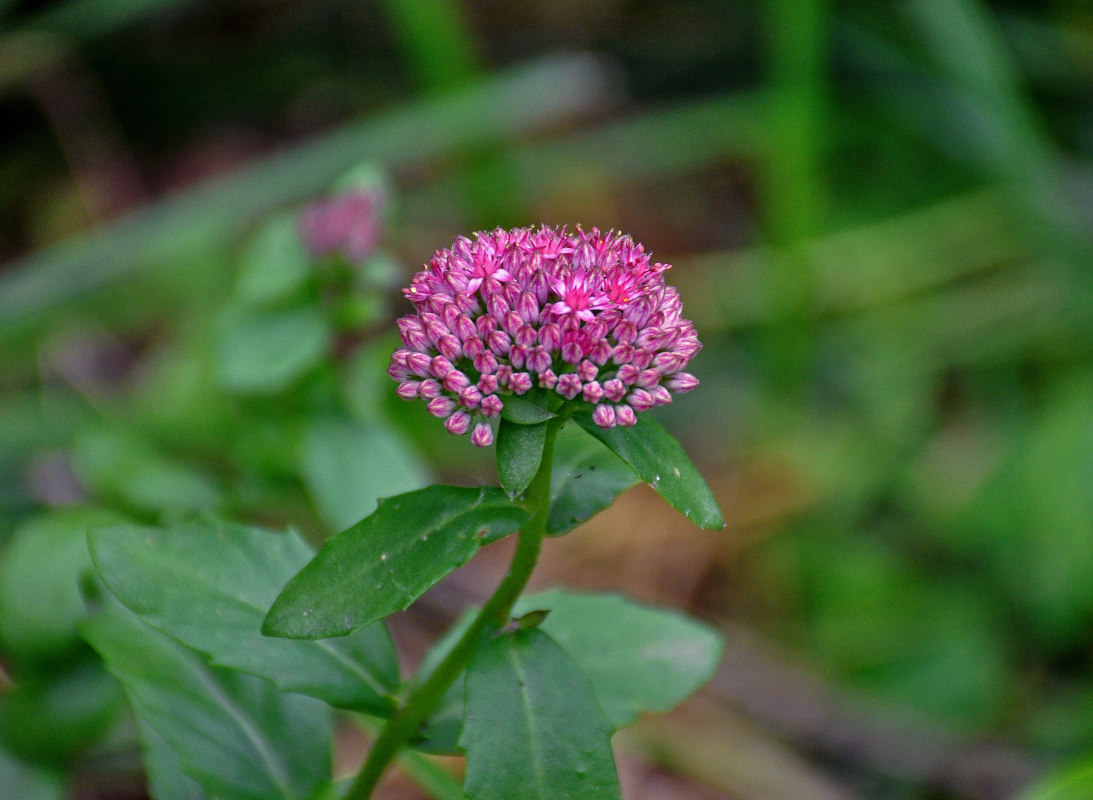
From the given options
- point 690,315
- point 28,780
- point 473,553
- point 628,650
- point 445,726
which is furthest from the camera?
point 690,315

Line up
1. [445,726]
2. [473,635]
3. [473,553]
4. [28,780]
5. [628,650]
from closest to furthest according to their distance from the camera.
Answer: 1. [473,553]
2. [473,635]
3. [445,726]
4. [628,650]
5. [28,780]

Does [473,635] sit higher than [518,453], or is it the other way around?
[518,453]

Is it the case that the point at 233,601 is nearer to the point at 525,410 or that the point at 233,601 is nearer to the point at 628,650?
the point at 525,410

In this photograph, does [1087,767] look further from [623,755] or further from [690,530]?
[690,530]

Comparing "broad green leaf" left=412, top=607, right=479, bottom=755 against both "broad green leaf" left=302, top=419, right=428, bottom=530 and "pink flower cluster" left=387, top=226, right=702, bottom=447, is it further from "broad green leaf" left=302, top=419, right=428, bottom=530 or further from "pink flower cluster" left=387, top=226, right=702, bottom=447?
"broad green leaf" left=302, top=419, right=428, bottom=530

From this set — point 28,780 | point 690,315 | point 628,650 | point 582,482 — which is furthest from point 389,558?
point 690,315

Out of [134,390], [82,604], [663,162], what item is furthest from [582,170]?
[82,604]

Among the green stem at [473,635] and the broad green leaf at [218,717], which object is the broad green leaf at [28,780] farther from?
the green stem at [473,635]
